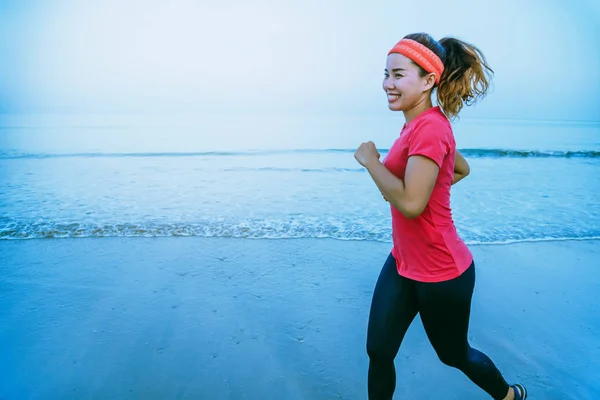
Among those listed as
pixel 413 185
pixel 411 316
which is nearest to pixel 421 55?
pixel 413 185

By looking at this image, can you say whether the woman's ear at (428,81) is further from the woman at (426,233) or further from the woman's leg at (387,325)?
the woman's leg at (387,325)

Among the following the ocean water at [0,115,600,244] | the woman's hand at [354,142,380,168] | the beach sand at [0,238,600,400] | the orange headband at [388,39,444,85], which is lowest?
the ocean water at [0,115,600,244]

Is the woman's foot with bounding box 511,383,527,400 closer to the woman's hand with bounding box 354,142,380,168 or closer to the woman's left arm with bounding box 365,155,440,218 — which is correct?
the woman's left arm with bounding box 365,155,440,218

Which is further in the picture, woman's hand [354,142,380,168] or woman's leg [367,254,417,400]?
woman's leg [367,254,417,400]

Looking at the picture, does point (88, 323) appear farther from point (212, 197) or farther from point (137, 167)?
point (137, 167)

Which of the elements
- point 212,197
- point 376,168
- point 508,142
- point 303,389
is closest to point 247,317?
point 303,389

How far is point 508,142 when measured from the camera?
75.2ft

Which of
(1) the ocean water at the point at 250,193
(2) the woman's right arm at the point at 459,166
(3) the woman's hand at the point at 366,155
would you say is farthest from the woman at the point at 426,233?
(1) the ocean water at the point at 250,193

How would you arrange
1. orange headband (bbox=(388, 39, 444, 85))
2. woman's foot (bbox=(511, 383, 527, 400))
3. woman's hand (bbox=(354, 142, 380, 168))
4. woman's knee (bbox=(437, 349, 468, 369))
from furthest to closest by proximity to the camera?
1. woman's foot (bbox=(511, 383, 527, 400))
2. woman's knee (bbox=(437, 349, 468, 369))
3. orange headband (bbox=(388, 39, 444, 85))
4. woman's hand (bbox=(354, 142, 380, 168))

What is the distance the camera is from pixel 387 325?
6.47 feet

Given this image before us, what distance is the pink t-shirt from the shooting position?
1819 millimetres

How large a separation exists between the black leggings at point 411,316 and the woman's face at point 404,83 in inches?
29.1

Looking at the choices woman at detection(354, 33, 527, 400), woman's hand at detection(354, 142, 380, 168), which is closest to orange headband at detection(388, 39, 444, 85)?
woman at detection(354, 33, 527, 400)

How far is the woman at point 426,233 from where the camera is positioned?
1.86m
